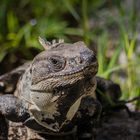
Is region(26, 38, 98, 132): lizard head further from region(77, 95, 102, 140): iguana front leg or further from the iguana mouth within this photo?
region(77, 95, 102, 140): iguana front leg

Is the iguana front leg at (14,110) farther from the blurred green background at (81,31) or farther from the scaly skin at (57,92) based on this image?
the blurred green background at (81,31)

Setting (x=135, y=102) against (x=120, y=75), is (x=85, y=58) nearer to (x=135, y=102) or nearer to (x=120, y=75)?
(x=135, y=102)

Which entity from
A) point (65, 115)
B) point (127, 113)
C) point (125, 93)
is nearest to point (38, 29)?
point (125, 93)

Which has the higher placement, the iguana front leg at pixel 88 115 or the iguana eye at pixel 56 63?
the iguana eye at pixel 56 63

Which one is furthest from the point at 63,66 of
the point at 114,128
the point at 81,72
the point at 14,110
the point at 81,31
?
the point at 81,31

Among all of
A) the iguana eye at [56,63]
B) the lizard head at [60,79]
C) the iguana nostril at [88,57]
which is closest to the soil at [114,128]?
the lizard head at [60,79]

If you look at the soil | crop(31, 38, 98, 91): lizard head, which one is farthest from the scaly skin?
the soil

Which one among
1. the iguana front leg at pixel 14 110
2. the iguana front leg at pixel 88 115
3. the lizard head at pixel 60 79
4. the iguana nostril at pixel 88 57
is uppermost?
the iguana nostril at pixel 88 57
